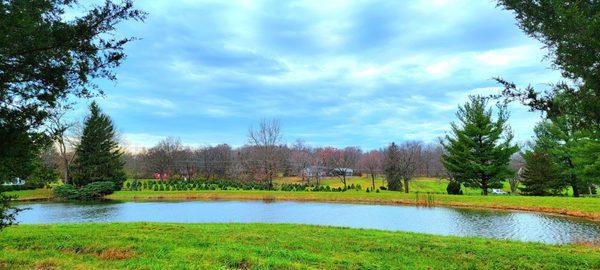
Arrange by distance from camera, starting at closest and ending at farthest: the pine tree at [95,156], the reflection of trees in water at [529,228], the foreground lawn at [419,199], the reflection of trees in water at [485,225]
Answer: the reflection of trees in water at [529,228]
the reflection of trees in water at [485,225]
the foreground lawn at [419,199]
the pine tree at [95,156]

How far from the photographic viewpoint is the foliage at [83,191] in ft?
108

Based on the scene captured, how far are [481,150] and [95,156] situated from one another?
3310 centimetres

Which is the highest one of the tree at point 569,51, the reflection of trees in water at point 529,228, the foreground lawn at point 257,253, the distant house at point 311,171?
the tree at point 569,51

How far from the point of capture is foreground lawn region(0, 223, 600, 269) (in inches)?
245

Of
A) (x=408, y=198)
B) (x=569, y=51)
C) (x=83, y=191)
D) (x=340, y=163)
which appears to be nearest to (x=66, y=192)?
(x=83, y=191)

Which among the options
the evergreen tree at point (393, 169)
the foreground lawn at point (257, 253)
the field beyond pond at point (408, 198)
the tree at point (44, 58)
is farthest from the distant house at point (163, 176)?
the tree at point (44, 58)

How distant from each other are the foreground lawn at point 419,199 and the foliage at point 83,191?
99 cm

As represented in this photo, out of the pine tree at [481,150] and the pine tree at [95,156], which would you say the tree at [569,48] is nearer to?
the pine tree at [481,150]

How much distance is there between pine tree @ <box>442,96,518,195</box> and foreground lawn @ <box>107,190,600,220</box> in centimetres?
354

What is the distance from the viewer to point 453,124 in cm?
3350

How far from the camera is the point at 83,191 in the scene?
1294 inches

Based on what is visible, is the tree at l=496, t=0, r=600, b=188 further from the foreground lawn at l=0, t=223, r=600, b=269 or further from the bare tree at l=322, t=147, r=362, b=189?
the bare tree at l=322, t=147, r=362, b=189

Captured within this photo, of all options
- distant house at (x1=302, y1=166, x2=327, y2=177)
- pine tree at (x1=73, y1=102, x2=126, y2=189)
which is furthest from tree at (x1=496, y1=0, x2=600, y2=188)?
distant house at (x1=302, y1=166, x2=327, y2=177)

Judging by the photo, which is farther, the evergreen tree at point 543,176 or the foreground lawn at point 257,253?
the evergreen tree at point 543,176
